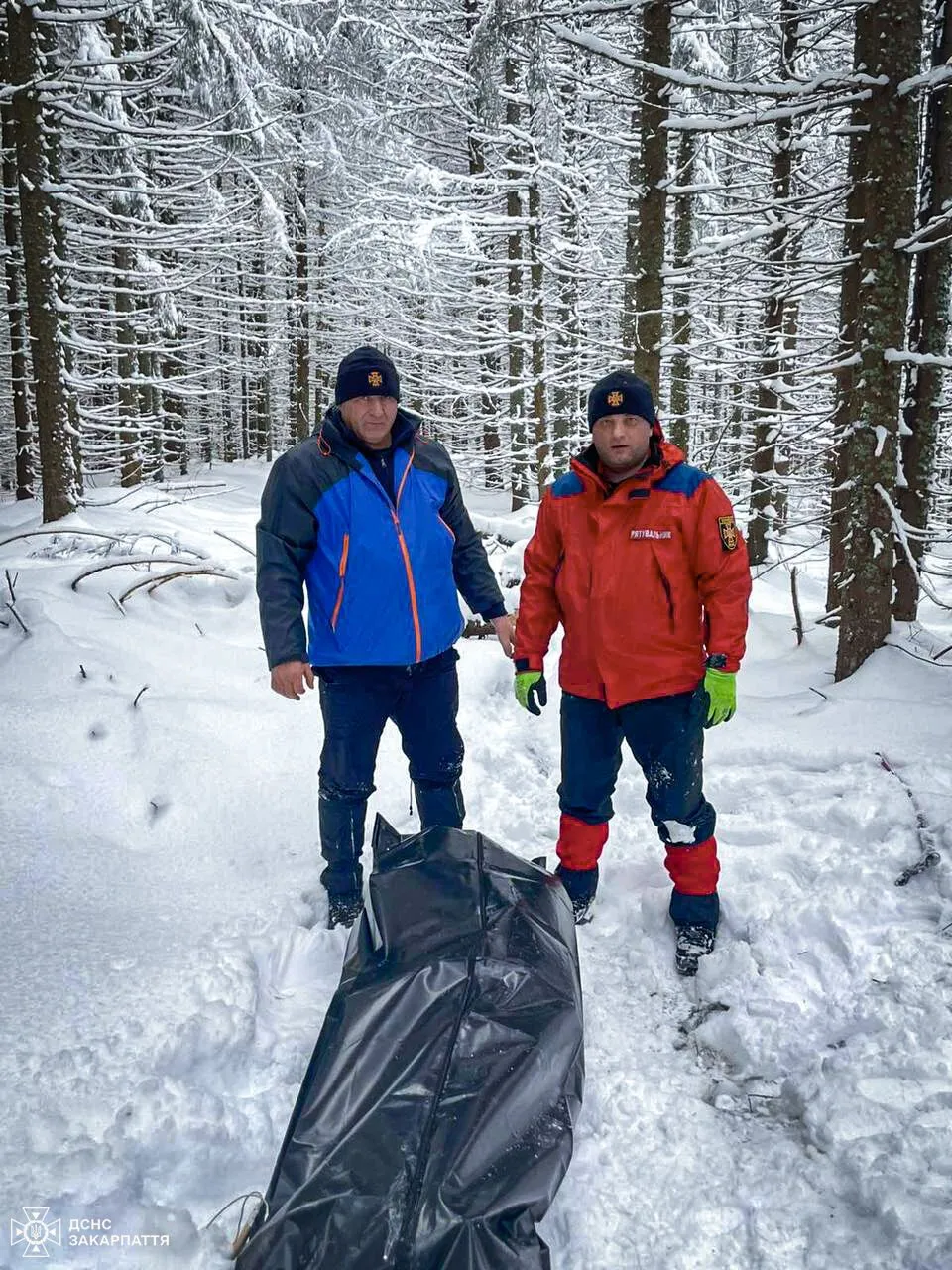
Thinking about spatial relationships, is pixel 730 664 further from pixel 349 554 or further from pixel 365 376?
pixel 365 376

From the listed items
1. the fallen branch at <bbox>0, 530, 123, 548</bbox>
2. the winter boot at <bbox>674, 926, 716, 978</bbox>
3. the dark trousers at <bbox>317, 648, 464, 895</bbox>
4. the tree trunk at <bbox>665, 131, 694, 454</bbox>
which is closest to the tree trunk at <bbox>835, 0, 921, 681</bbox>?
the winter boot at <bbox>674, 926, 716, 978</bbox>

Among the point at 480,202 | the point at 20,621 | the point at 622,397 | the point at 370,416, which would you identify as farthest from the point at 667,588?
the point at 480,202

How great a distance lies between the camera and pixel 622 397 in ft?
8.84

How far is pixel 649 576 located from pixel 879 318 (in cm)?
306

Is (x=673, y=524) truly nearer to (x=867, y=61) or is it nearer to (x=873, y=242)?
(x=873, y=242)

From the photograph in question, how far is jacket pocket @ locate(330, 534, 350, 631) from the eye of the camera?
113 inches

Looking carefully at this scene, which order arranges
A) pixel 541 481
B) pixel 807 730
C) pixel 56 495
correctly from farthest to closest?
pixel 541 481 → pixel 56 495 → pixel 807 730

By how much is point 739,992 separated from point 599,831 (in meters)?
0.81

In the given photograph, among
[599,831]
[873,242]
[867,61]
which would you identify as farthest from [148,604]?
[867,61]

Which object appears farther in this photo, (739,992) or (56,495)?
(56,495)

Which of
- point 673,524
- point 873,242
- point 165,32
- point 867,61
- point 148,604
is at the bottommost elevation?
point 148,604

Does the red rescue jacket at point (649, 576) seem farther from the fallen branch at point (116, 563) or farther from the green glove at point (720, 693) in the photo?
the fallen branch at point (116, 563)

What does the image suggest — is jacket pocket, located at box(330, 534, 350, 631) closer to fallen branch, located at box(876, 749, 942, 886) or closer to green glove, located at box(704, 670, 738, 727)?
green glove, located at box(704, 670, 738, 727)

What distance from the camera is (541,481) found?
1195 cm
